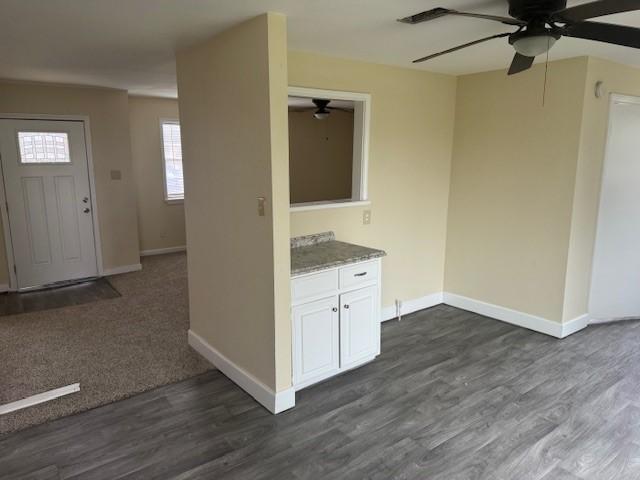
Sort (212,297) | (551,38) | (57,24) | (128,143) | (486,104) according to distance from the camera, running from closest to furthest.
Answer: (551,38)
(57,24)
(212,297)
(486,104)
(128,143)

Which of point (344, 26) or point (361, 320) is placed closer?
point (344, 26)

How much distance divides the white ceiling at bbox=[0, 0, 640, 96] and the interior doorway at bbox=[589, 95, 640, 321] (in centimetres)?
56

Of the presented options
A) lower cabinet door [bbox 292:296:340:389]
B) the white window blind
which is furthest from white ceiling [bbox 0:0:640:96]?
the white window blind

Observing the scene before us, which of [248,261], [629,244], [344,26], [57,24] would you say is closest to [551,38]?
[344,26]

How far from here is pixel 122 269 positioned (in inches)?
234

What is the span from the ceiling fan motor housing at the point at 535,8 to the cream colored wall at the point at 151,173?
558cm

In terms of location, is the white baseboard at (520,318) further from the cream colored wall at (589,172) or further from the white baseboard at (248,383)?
the white baseboard at (248,383)

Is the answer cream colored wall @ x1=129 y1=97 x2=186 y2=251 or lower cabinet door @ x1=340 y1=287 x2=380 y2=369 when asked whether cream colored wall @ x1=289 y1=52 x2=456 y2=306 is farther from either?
cream colored wall @ x1=129 y1=97 x2=186 y2=251

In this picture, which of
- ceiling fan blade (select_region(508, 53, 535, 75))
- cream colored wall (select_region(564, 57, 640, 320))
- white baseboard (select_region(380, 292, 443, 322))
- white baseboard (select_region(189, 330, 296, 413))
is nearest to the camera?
ceiling fan blade (select_region(508, 53, 535, 75))

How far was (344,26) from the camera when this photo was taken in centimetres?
264

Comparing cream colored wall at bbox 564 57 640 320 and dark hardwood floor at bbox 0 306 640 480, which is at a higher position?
cream colored wall at bbox 564 57 640 320

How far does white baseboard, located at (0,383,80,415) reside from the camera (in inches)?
112

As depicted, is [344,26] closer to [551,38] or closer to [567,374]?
[551,38]

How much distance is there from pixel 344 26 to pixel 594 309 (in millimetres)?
3388
